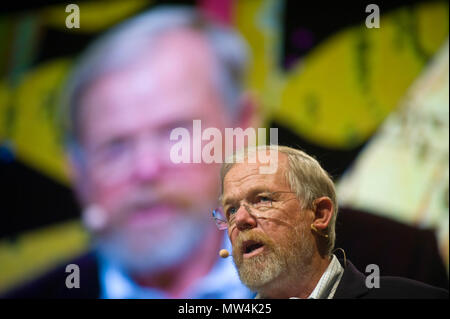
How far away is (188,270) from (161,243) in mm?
213

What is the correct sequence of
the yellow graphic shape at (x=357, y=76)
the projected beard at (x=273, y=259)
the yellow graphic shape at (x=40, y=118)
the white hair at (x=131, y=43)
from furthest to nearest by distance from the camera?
1. the yellow graphic shape at (x=40, y=118)
2. the white hair at (x=131, y=43)
3. the yellow graphic shape at (x=357, y=76)
4. the projected beard at (x=273, y=259)

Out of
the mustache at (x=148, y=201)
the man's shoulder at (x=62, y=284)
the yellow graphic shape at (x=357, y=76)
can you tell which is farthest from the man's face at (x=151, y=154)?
the yellow graphic shape at (x=357, y=76)

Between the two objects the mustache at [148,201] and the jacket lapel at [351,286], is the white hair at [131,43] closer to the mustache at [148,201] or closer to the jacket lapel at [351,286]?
the mustache at [148,201]

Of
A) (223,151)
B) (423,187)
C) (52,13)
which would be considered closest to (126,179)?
(223,151)

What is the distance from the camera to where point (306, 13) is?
11.8 ft

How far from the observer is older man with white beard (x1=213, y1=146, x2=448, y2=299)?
1.79 metres

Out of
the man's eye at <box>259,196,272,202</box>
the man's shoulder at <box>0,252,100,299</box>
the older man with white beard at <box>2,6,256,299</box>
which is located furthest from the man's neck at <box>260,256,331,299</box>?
the man's shoulder at <box>0,252,100,299</box>

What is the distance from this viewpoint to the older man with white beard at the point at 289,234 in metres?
1.79

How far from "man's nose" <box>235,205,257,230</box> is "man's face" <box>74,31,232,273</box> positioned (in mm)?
1564

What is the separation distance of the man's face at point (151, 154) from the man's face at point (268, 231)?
60.1 inches

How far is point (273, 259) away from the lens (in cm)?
178

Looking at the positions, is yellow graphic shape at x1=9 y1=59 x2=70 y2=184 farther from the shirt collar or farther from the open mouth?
the shirt collar

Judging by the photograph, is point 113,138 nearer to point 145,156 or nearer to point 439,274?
point 145,156

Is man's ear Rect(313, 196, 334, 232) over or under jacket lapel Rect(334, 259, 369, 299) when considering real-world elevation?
over
